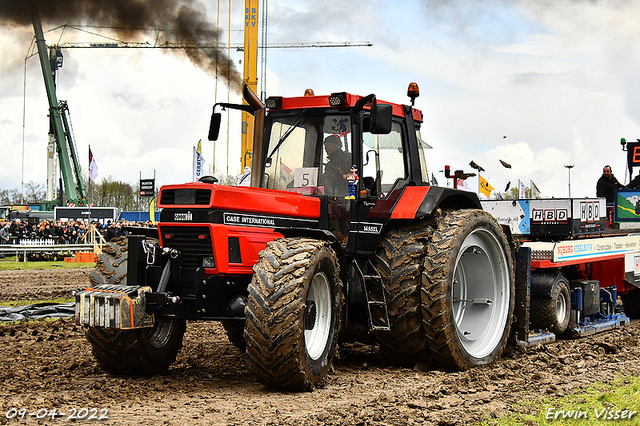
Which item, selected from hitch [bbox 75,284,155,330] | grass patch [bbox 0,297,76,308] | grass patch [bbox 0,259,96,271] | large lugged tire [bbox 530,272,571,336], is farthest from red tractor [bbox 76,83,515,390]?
grass patch [bbox 0,259,96,271]

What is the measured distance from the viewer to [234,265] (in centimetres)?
639

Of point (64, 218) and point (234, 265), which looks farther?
point (64, 218)

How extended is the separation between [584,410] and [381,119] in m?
3.23

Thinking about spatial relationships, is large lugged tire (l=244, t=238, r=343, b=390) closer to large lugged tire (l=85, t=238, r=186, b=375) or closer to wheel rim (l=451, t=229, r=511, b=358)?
large lugged tire (l=85, t=238, r=186, b=375)

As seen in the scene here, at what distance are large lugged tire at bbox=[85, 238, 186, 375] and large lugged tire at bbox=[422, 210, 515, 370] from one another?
2.77 meters

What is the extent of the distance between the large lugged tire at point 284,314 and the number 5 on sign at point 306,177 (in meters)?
1.31

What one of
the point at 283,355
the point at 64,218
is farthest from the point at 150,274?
the point at 64,218

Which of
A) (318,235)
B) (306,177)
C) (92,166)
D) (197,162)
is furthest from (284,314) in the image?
(92,166)

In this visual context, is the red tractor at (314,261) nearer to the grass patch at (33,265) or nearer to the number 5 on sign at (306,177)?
the number 5 on sign at (306,177)

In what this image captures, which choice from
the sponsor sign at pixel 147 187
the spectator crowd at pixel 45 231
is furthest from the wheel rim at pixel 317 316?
the spectator crowd at pixel 45 231

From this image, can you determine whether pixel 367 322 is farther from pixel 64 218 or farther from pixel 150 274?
pixel 64 218

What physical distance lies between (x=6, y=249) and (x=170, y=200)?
21202 mm

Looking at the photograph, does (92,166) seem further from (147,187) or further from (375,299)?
A: (375,299)

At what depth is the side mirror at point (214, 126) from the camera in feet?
Result: 24.7
